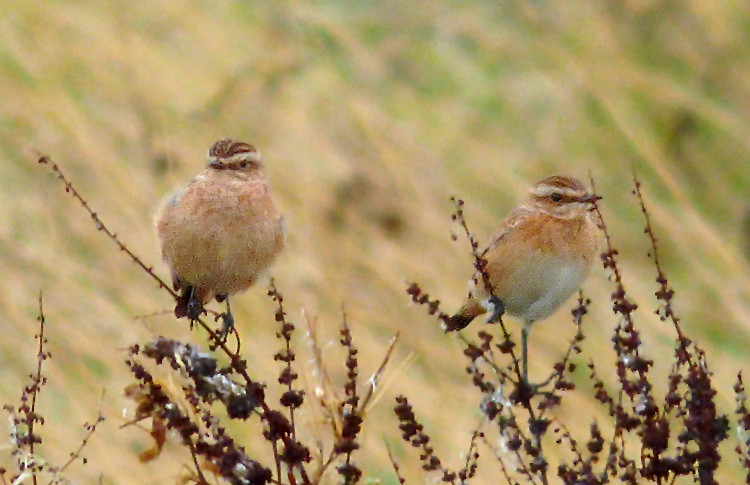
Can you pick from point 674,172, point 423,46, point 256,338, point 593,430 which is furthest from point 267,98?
point 593,430

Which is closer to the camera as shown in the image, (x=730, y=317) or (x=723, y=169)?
(x=730, y=317)

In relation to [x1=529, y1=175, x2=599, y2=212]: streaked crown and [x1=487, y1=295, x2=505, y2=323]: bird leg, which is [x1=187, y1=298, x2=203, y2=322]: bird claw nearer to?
[x1=487, y1=295, x2=505, y2=323]: bird leg

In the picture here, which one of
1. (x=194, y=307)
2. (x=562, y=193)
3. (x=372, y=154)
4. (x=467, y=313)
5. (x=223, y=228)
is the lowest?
(x=194, y=307)

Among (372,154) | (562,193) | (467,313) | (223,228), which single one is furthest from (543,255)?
(372,154)

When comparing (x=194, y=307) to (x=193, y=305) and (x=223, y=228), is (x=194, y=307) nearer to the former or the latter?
(x=193, y=305)

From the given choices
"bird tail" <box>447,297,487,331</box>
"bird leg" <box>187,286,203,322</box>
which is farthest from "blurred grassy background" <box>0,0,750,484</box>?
"bird leg" <box>187,286,203,322</box>

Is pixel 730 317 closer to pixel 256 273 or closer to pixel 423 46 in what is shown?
pixel 423 46
